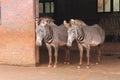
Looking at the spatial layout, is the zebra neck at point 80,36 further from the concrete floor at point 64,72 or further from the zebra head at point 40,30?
the zebra head at point 40,30

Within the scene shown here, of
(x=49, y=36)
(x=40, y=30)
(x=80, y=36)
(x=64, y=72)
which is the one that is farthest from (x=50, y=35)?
(x=64, y=72)

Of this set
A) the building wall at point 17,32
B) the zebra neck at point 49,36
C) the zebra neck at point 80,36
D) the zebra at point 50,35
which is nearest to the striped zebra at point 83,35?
the zebra neck at point 80,36

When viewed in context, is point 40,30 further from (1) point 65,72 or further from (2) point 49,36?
(1) point 65,72

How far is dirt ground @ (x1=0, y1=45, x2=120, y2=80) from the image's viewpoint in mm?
13586

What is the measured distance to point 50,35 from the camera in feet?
49.9

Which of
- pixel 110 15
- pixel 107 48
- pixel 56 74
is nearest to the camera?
pixel 56 74

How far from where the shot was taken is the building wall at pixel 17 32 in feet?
51.0

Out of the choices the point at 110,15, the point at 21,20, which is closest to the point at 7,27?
the point at 21,20

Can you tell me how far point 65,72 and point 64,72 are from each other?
0.03 metres

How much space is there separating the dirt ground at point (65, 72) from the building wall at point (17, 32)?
0.36m

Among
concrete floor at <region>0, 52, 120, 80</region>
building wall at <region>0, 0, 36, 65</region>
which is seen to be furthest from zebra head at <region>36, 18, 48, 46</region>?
concrete floor at <region>0, 52, 120, 80</region>

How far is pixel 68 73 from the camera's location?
46.9ft

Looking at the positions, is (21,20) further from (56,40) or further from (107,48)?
(107,48)

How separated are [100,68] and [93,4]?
9.15 m
